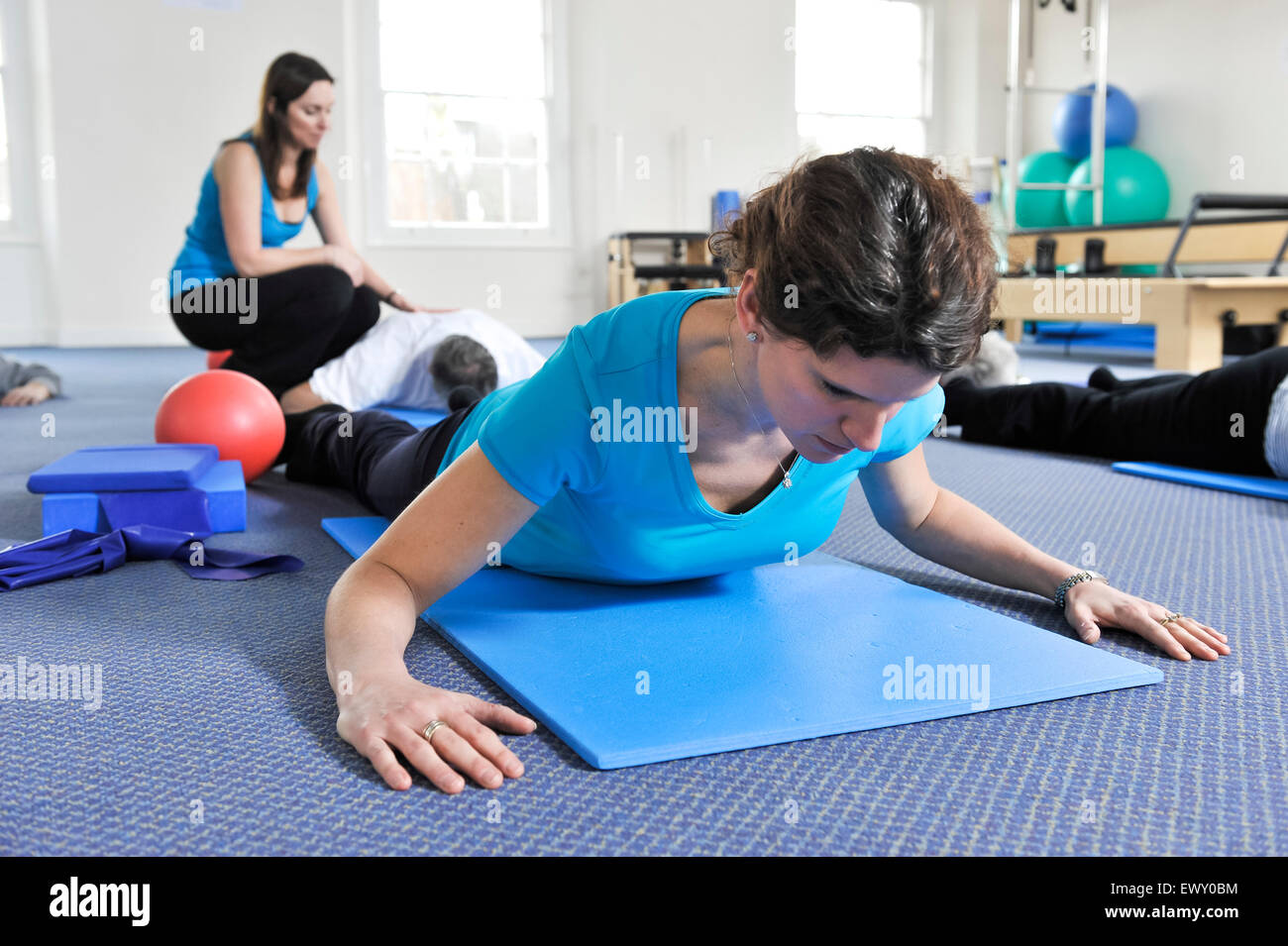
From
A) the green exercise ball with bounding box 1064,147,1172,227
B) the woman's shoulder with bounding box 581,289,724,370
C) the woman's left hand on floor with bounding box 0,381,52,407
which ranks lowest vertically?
the woman's left hand on floor with bounding box 0,381,52,407

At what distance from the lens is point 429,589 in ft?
3.83

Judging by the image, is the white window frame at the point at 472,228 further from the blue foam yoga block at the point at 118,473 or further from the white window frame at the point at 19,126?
the blue foam yoga block at the point at 118,473

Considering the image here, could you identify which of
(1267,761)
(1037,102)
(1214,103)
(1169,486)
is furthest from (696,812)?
(1037,102)

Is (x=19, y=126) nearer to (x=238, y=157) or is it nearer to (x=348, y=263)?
(x=238, y=157)

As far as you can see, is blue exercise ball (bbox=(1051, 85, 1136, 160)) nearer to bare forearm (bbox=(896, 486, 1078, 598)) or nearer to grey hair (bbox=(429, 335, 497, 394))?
grey hair (bbox=(429, 335, 497, 394))

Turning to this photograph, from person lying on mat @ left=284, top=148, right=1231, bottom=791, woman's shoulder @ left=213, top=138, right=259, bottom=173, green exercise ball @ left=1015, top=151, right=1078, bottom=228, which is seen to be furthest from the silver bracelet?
green exercise ball @ left=1015, top=151, right=1078, bottom=228

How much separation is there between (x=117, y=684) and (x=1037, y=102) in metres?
9.04

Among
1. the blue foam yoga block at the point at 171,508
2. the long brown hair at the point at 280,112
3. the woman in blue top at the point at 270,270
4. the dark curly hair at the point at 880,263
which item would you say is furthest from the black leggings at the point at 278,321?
the dark curly hair at the point at 880,263

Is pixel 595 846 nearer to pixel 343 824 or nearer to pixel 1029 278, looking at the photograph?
pixel 343 824

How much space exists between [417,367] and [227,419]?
0.85 m

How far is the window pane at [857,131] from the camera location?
28.2 ft

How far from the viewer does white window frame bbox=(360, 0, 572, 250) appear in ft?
23.8

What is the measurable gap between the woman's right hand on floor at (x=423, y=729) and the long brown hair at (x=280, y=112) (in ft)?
7.93

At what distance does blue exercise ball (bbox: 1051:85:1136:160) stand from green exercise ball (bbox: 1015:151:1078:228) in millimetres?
106
